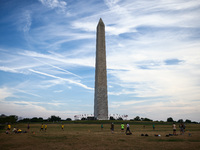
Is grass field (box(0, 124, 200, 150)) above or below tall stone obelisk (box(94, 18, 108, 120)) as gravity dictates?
below

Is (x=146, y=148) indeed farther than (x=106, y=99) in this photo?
No

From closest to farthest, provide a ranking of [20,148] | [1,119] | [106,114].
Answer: [20,148] < [1,119] < [106,114]

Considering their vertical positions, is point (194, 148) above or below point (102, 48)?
below

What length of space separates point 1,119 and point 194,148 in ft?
156

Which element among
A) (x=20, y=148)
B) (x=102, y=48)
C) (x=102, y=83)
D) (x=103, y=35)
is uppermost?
(x=103, y=35)

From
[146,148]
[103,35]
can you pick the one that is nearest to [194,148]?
[146,148]

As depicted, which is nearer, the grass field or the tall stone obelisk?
the grass field

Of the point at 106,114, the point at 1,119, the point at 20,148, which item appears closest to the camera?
the point at 20,148

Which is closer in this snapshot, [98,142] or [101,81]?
[98,142]

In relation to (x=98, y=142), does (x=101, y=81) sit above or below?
above

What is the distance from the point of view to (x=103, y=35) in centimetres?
5822

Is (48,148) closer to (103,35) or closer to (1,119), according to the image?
(1,119)

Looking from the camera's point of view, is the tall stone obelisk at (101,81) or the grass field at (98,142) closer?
the grass field at (98,142)

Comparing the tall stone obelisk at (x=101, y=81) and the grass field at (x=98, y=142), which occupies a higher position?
the tall stone obelisk at (x=101, y=81)
